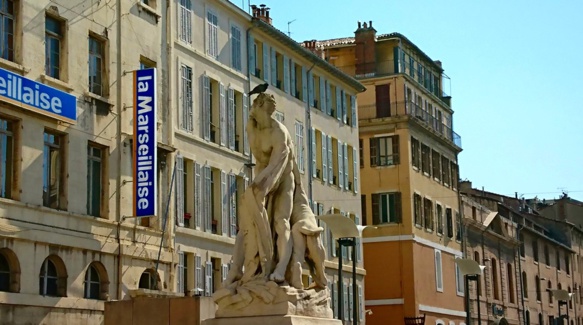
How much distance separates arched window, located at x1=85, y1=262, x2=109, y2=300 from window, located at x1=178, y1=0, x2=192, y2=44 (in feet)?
32.4

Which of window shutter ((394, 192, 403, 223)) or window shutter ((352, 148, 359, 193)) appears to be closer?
window shutter ((352, 148, 359, 193))

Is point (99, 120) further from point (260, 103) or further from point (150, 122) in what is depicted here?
point (260, 103)

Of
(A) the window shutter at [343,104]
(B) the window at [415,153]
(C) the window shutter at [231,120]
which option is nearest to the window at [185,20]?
(C) the window shutter at [231,120]

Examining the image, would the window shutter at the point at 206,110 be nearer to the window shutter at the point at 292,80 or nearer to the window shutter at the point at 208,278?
the window shutter at the point at 208,278

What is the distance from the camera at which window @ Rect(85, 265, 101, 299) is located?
32.7 meters

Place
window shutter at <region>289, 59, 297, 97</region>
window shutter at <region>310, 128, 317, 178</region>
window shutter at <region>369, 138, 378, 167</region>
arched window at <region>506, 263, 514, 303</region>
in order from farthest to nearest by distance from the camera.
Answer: arched window at <region>506, 263, 514, 303</region>, window shutter at <region>369, 138, 378, 167</region>, window shutter at <region>310, 128, 317, 178</region>, window shutter at <region>289, 59, 297, 97</region>

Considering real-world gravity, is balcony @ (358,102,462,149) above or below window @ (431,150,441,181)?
above

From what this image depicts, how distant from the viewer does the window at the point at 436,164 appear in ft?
219

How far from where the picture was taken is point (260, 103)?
57.7 ft

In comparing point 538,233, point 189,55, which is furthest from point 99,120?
point 538,233

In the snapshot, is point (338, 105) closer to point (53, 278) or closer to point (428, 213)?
point (428, 213)

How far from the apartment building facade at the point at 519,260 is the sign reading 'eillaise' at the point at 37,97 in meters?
40.0

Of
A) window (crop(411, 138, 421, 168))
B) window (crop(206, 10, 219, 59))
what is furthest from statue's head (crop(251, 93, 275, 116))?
window (crop(411, 138, 421, 168))

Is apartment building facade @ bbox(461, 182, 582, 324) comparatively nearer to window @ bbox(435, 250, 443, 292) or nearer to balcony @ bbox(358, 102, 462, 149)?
window @ bbox(435, 250, 443, 292)
